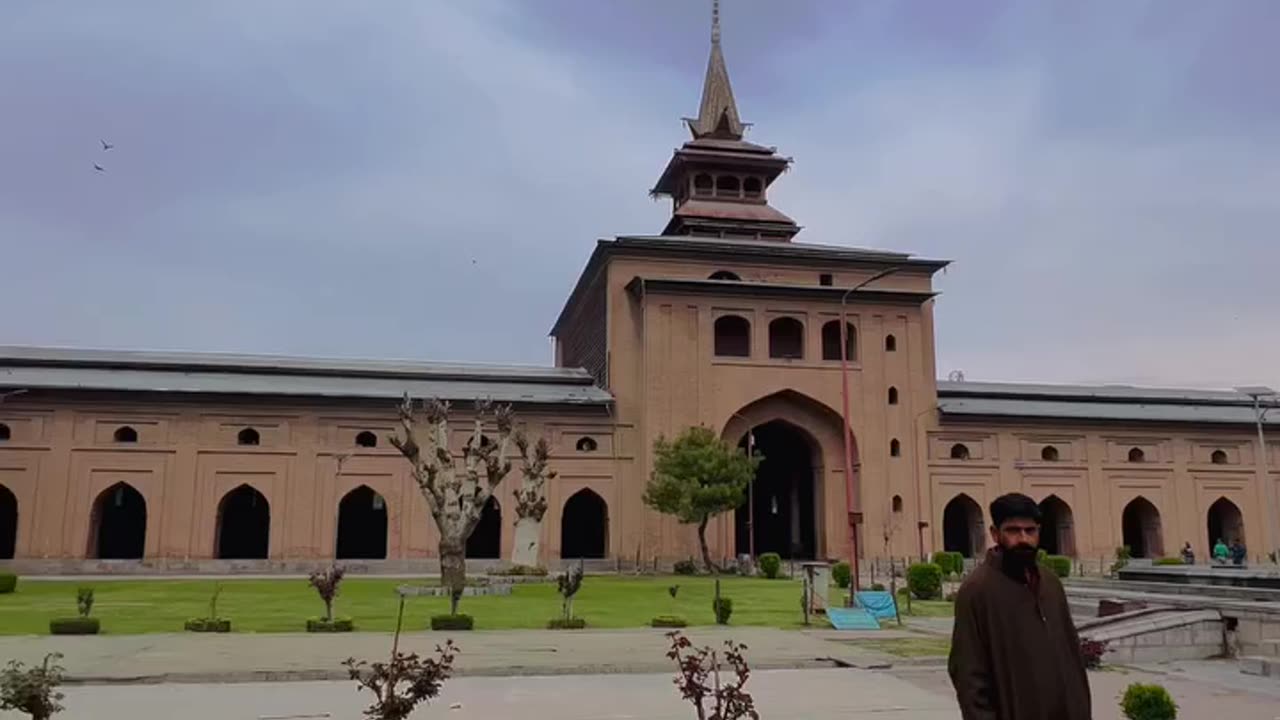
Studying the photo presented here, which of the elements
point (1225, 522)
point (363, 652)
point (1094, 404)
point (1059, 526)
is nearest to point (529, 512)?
point (363, 652)

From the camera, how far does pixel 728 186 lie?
52.2 metres

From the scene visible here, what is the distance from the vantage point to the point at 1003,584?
475 centimetres

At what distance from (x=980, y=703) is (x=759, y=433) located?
42767mm

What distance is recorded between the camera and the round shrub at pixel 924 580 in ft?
87.0

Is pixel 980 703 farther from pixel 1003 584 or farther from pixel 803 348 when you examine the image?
pixel 803 348

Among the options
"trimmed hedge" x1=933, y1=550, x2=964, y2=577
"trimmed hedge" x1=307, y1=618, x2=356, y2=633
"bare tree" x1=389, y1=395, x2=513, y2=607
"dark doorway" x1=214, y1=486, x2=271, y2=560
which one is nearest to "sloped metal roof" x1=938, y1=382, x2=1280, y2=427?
"trimmed hedge" x1=933, y1=550, x2=964, y2=577

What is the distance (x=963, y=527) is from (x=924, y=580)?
22.5 meters

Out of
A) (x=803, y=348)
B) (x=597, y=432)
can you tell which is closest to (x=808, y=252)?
(x=803, y=348)

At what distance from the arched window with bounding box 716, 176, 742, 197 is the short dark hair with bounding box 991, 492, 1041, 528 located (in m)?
47.8

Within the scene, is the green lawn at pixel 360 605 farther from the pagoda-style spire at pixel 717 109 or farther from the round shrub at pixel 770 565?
the pagoda-style spire at pixel 717 109

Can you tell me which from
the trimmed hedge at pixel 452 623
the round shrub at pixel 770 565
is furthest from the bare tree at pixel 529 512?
the trimmed hedge at pixel 452 623

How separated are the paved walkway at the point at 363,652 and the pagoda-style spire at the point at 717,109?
3795cm

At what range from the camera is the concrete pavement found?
10.4 m

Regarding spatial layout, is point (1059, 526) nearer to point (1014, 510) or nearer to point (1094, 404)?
point (1094, 404)
